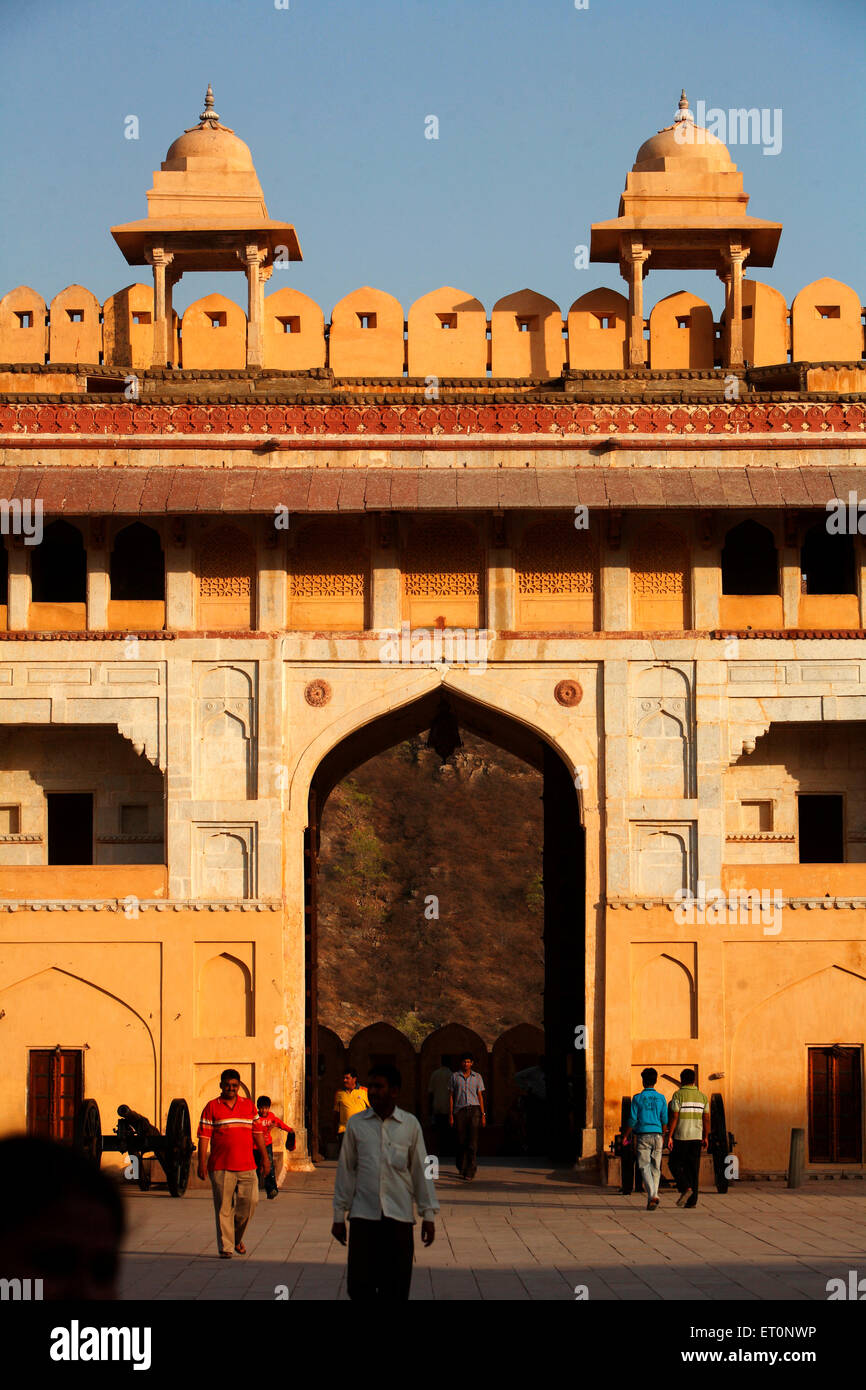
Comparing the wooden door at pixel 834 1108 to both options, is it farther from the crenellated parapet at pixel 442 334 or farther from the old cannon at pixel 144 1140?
the crenellated parapet at pixel 442 334

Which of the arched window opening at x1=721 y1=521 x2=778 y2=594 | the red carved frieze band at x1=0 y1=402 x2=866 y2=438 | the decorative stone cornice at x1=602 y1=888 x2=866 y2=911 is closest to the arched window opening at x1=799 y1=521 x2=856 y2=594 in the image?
the arched window opening at x1=721 y1=521 x2=778 y2=594

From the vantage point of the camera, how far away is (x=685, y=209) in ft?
61.6

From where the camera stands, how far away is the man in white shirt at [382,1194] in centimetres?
780

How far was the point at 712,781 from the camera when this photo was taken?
16.9 m

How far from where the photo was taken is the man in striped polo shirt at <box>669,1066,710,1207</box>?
45.8 ft

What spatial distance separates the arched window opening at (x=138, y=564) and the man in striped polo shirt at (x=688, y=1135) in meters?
7.10

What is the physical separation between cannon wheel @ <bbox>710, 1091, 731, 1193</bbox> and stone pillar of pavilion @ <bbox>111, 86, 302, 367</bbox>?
26.6ft

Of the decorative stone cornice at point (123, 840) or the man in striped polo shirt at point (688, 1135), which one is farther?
the decorative stone cornice at point (123, 840)

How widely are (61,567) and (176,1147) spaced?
600 centimetres

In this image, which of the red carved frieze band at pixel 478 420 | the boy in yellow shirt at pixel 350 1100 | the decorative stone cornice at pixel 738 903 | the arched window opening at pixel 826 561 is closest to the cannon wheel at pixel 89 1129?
the boy in yellow shirt at pixel 350 1100

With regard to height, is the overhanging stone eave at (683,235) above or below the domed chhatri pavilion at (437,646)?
above

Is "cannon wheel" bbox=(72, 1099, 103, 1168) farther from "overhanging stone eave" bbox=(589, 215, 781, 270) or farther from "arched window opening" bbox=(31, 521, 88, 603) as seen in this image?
"overhanging stone eave" bbox=(589, 215, 781, 270)

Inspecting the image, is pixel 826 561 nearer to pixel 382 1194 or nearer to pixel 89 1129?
pixel 89 1129
